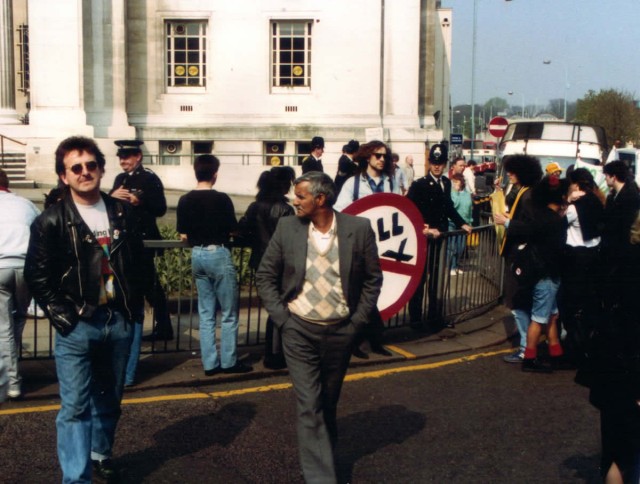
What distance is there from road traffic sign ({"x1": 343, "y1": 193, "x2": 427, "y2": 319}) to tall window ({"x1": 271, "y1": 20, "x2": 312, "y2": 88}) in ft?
80.5

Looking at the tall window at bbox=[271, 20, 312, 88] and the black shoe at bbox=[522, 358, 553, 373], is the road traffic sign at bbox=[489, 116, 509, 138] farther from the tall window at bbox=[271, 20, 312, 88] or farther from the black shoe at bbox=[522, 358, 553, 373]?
the black shoe at bbox=[522, 358, 553, 373]

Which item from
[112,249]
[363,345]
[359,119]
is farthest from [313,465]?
[359,119]

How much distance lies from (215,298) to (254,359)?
0.95m

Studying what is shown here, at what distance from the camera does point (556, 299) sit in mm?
8328

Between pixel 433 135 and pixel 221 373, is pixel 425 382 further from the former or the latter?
pixel 433 135

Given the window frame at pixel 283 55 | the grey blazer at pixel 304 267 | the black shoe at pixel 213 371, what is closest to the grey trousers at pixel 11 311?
the black shoe at pixel 213 371

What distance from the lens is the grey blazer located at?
5.11 meters

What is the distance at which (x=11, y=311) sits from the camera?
702 centimetres

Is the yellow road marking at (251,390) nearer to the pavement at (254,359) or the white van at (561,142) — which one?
the pavement at (254,359)

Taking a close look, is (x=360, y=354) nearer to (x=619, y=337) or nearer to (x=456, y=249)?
(x=456, y=249)

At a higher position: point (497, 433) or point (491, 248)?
point (491, 248)

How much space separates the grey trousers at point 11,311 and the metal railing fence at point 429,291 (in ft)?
4.67

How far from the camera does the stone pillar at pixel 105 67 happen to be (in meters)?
30.1

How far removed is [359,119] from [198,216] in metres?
25.0
